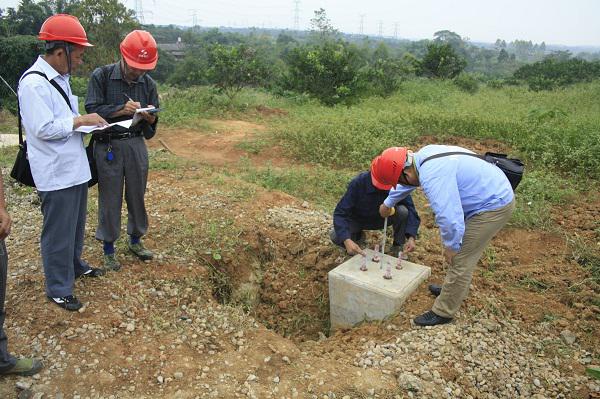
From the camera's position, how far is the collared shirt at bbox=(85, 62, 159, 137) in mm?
3254

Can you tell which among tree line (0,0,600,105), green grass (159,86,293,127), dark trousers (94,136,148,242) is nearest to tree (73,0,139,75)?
tree line (0,0,600,105)

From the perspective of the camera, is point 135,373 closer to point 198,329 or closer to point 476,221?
point 198,329

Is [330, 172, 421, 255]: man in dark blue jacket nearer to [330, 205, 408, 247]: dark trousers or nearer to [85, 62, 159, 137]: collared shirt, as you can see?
[330, 205, 408, 247]: dark trousers

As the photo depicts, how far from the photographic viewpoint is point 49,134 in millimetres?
2662

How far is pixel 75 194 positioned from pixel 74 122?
0.46 meters

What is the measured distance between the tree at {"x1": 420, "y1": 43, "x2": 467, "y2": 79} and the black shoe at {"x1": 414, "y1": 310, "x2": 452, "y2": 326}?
16874 millimetres

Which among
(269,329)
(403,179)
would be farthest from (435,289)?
(269,329)

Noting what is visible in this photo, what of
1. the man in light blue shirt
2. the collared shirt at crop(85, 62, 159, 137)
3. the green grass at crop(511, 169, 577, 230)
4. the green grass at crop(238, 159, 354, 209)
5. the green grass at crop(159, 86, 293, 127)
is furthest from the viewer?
the green grass at crop(159, 86, 293, 127)

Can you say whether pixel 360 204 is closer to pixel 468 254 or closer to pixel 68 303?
pixel 468 254

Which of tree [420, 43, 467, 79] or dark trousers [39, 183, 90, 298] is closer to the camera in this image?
dark trousers [39, 183, 90, 298]

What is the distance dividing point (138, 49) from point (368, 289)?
2.39 metres

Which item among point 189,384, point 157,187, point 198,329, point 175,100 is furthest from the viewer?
point 175,100

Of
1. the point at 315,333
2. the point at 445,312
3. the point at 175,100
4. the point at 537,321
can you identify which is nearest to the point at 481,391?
the point at 445,312

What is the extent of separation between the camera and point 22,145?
9.34ft
